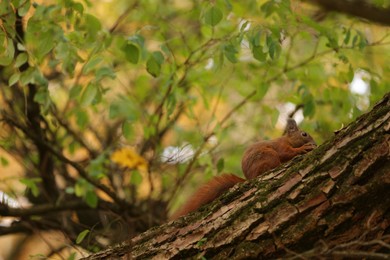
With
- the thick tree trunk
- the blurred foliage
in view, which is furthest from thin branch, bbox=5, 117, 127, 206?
the thick tree trunk

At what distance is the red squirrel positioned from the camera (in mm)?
3197

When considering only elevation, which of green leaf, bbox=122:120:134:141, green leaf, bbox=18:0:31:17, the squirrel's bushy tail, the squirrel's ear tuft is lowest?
the squirrel's bushy tail

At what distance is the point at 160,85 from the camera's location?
4973mm

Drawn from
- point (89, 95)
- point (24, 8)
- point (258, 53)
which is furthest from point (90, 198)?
point (258, 53)

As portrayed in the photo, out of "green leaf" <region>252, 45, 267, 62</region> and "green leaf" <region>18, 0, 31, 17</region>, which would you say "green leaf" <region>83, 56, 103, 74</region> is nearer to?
"green leaf" <region>18, 0, 31, 17</region>

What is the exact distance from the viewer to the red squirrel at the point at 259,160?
10.5 feet

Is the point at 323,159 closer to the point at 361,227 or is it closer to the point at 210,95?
the point at 361,227

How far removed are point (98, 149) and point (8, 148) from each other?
109cm

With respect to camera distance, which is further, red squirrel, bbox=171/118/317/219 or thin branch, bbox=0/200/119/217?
thin branch, bbox=0/200/119/217

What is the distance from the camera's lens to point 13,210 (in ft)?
14.5

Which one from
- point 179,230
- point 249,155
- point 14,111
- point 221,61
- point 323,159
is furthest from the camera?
point 14,111

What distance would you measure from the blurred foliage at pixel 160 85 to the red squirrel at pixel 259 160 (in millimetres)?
178

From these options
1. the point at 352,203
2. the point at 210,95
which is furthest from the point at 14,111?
the point at 352,203

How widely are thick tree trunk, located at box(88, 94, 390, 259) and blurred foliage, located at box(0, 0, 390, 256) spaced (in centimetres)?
90
